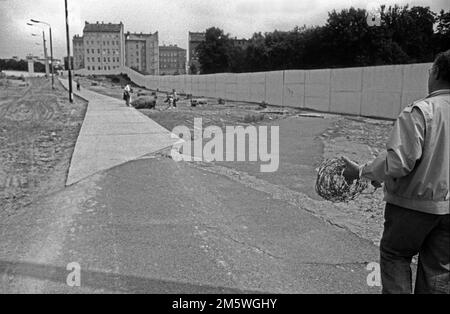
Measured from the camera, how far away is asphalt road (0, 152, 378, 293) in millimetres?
3766

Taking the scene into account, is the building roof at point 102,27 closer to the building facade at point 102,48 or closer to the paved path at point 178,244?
the building facade at point 102,48

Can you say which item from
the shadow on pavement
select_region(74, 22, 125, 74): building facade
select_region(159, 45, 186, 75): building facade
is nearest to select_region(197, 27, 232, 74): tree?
select_region(74, 22, 125, 74): building facade

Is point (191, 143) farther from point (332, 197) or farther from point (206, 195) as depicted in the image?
point (332, 197)

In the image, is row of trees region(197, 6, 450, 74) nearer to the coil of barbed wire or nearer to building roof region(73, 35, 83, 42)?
the coil of barbed wire

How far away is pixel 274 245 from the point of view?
475 centimetres

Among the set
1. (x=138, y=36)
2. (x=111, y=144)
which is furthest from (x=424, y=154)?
(x=138, y=36)

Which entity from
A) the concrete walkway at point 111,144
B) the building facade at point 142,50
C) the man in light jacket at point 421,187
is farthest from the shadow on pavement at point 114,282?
the building facade at point 142,50

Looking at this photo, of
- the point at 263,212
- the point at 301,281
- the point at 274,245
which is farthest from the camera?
the point at 263,212

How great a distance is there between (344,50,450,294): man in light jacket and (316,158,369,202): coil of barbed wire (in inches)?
23.2

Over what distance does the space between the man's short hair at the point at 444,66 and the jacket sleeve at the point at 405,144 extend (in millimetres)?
295

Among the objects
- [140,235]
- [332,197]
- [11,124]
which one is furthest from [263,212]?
[11,124]

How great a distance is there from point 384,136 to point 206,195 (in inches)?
451

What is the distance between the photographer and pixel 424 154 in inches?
93.0

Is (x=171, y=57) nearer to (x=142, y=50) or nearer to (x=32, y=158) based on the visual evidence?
(x=142, y=50)
